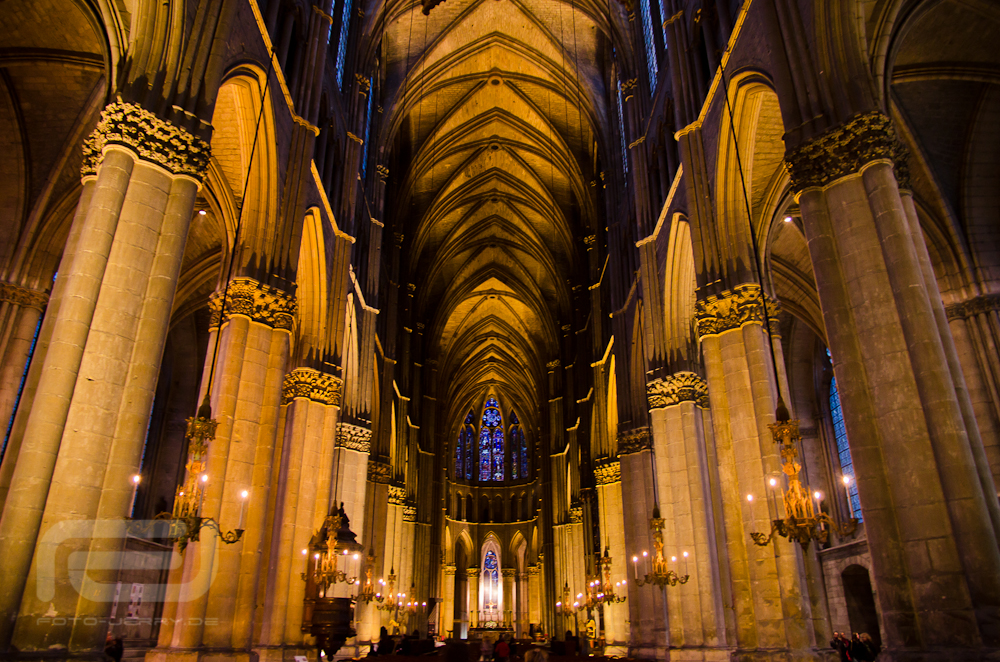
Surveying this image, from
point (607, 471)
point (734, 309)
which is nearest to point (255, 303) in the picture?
point (734, 309)

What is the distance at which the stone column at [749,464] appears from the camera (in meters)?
11.9

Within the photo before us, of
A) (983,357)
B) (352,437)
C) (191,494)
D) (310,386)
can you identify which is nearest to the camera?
(191,494)

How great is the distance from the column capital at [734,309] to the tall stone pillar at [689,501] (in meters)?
4.52

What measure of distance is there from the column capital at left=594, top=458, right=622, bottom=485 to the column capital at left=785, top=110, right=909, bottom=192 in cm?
2112

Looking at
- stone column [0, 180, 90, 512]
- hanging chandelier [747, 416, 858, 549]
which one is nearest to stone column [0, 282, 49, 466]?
stone column [0, 180, 90, 512]

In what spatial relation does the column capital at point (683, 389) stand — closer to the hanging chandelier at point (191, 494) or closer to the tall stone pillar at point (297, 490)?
the tall stone pillar at point (297, 490)

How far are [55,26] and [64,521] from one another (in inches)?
440

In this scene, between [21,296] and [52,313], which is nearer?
[52,313]

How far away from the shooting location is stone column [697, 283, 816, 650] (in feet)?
39.2

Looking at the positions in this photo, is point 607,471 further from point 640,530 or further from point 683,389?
point 683,389

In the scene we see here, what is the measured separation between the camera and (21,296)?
16125 mm

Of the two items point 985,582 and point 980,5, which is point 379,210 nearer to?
point 980,5

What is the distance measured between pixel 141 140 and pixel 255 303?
4.90m

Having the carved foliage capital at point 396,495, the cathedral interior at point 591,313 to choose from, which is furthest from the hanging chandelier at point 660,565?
the carved foliage capital at point 396,495
